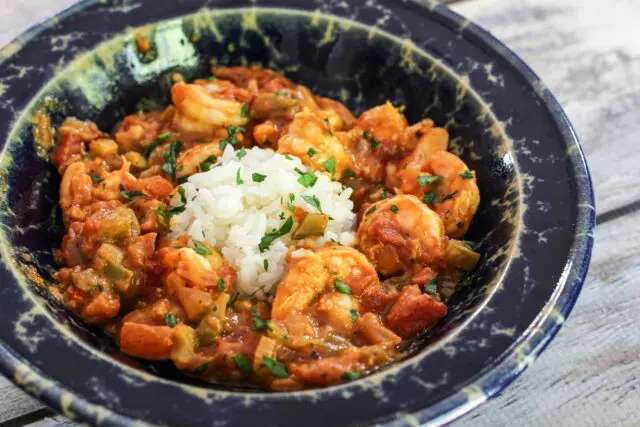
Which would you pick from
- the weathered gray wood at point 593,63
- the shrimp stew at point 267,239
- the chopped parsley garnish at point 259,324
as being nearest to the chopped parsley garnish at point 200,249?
the shrimp stew at point 267,239

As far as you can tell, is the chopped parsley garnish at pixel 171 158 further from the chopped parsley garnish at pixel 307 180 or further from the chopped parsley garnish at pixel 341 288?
the chopped parsley garnish at pixel 341 288

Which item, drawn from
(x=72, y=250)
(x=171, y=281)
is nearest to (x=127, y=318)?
(x=171, y=281)

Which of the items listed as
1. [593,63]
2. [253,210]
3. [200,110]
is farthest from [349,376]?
[593,63]

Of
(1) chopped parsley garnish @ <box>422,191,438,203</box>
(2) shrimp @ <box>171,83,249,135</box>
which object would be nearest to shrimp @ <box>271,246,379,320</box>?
(1) chopped parsley garnish @ <box>422,191,438,203</box>

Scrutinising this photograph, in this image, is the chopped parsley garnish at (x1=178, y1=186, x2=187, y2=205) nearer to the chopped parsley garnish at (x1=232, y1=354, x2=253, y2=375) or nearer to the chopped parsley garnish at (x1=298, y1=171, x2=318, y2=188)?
the chopped parsley garnish at (x1=298, y1=171, x2=318, y2=188)

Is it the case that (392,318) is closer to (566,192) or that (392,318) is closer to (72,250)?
(566,192)

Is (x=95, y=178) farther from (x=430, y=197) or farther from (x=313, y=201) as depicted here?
(x=430, y=197)
